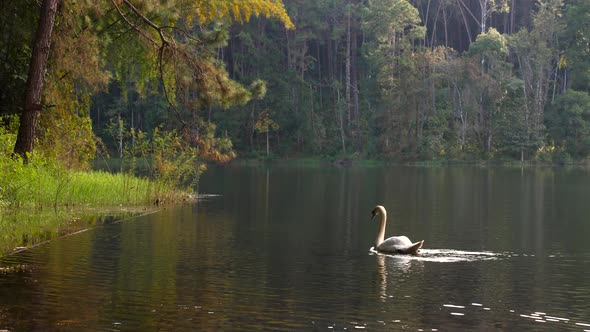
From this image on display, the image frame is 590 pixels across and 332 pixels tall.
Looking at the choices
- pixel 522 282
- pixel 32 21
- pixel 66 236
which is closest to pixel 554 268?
pixel 522 282

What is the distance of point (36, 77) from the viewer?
925 inches

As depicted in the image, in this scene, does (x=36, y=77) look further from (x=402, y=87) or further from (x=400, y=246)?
(x=402, y=87)

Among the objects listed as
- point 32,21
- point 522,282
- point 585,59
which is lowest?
point 522,282

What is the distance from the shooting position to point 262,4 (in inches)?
1022

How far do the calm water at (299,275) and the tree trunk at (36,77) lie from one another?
11.6 ft

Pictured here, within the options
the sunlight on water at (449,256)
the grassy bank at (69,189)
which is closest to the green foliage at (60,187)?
the grassy bank at (69,189)

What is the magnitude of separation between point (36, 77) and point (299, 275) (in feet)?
35.4

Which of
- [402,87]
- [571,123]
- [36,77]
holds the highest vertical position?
[402,87]

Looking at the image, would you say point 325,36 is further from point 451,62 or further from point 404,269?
point 404,269

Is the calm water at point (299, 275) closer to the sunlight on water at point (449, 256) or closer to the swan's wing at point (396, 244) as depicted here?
the sunlight on water at point (449, 256)

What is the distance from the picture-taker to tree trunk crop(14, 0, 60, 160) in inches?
915

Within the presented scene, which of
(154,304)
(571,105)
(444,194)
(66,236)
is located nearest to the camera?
(154,304)

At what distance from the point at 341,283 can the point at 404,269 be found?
82.9 inches

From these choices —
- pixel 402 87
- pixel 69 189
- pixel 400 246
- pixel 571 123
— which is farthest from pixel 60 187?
pixel 571 123
